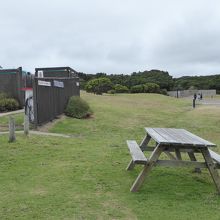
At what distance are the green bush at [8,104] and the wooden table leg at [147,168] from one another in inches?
542

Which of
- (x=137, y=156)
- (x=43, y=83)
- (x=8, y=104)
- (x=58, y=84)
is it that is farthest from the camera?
(x=8, y=104)

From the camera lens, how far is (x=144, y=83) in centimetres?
6525

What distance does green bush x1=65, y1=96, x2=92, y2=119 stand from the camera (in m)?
17.5

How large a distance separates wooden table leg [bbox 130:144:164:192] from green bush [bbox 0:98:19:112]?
1377cm

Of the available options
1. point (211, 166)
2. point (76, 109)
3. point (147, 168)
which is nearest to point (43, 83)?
point (76, 109)

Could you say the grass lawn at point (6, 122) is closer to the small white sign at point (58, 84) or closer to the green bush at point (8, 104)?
the small white sign at point (58, 84)

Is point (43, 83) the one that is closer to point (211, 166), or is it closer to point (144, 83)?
point (211, 166)

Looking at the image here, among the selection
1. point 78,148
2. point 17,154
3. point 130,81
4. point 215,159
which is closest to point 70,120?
point 78,148

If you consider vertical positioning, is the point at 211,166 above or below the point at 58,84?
below

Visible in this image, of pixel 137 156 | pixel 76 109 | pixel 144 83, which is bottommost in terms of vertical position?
pixel 76 109

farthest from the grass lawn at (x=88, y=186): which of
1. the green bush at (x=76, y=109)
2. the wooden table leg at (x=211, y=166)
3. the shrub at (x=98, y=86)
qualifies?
the shrub at (x=98, y=86)

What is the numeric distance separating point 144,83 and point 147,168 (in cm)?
6000

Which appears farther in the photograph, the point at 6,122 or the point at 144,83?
the point at 144,83

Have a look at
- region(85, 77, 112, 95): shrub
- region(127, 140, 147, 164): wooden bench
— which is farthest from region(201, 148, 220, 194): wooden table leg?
region(85, 77, 112, 95): shrub
